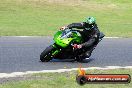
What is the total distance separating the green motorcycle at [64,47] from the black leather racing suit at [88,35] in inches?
6.6

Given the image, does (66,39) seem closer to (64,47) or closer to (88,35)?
(64,47)

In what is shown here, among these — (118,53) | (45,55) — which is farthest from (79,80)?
(118,53)

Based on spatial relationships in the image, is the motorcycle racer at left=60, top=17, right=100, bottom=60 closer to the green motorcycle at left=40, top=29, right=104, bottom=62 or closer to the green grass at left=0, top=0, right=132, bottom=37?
the green motorcycle at left=40, top=29, right=104, bottom=62

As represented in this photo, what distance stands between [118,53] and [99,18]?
18145mm

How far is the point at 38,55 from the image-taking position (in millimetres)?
15719

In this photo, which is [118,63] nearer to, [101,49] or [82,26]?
[82,26]

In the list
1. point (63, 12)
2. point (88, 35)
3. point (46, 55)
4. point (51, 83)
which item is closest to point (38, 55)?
point (46, 55)

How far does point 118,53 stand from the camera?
56.2 ft

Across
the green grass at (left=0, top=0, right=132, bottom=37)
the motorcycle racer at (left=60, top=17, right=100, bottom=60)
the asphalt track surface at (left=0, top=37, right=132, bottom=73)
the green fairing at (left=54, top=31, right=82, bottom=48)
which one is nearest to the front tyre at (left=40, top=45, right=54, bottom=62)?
the asphalt track surface at (left=0, top=37, right=132, bottom=73)

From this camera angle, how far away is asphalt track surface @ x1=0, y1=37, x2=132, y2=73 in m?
13.7

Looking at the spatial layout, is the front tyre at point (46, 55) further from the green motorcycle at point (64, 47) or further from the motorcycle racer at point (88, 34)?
the motorcycle racer at point (88, 34)

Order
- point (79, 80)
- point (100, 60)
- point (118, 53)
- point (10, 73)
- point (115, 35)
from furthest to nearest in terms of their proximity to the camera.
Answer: point (115, 35)
point (118, 53)
point (100, 60)
point (10, 73)
point (79, 80)

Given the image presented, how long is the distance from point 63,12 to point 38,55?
2125 centimetres

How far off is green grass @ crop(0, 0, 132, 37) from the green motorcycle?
11648mm
